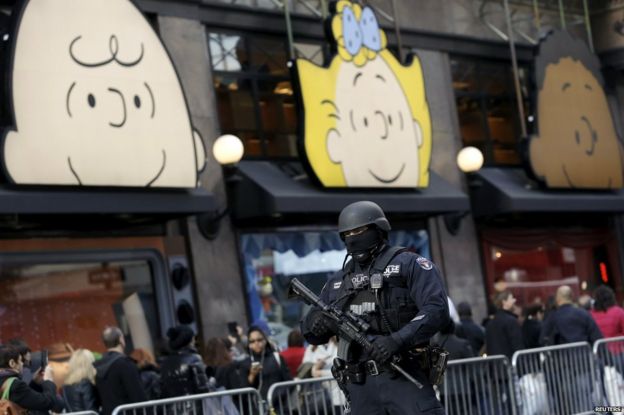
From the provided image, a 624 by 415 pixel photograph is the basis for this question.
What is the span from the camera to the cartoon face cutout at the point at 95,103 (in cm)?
1568

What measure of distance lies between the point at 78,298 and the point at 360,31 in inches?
249

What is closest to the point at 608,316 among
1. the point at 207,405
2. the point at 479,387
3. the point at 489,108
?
the point at 479,387

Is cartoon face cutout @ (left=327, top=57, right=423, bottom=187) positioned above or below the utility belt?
above

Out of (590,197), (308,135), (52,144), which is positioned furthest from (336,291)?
(590,197)

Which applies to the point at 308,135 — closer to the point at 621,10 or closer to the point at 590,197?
the point at 590,197

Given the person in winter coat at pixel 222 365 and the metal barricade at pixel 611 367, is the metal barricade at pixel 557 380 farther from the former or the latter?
the person in winter coat at pixel 222 365

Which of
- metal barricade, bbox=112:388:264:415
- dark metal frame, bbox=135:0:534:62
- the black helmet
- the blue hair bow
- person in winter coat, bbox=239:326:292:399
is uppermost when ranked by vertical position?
dark metal frame, bbox=135:0:534:62

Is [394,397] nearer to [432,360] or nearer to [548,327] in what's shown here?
[432,360]

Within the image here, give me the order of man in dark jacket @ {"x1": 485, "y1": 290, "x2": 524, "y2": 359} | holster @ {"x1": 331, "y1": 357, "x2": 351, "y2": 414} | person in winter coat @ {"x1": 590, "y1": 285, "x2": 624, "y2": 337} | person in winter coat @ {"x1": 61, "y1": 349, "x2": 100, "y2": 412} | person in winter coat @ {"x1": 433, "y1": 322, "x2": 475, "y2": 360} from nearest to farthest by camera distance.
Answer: holster @ {"x1": 331, "y1": 357, "x2": 351, "y2": 414} < person in winter coat @ {"x1": 61, "y1": 349, "x2": 100, "y2": 412} < person in winter coat @ {"x1": 433, "y1": 322, "x2": 475, "y2": 360} < man in dark jacket @ {"x1": 485, "y1": 290, "x2": 524, "y2": 359} < person in winter coat @ {"x1": 590, "y1": 285, "x2": 624, "y2": 337}

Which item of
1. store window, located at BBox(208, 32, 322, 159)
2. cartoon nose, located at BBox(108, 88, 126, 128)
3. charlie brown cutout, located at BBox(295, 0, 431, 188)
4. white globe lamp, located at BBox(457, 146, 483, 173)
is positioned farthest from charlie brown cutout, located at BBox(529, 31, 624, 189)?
cartoon nose, located at BBox(108, 88, 126, 128)

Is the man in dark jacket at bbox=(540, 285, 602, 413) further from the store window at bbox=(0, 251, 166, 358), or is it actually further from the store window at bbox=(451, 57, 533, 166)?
the store window at bbox=(451, 57, 533, 166)

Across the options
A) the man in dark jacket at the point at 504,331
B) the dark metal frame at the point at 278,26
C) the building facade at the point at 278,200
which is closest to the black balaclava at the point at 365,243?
the man in dark jacket at the point at 504,331

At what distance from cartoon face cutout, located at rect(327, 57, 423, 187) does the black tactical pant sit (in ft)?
35.8

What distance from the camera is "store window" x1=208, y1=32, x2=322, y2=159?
66.3 feet
